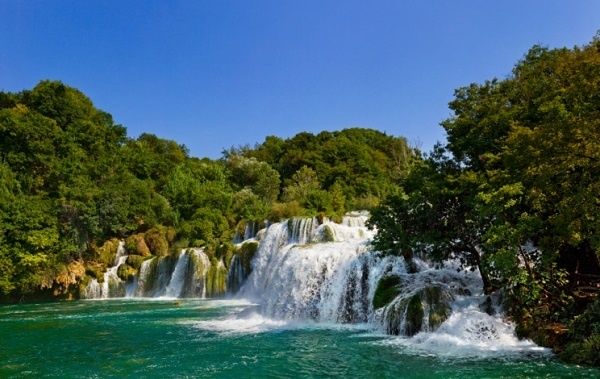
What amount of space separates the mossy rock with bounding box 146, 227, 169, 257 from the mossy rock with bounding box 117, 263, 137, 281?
3258 millimetres

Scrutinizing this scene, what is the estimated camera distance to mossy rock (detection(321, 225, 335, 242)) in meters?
28.6

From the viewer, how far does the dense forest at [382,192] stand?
11.3m

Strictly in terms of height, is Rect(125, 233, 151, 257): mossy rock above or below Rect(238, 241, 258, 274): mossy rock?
above

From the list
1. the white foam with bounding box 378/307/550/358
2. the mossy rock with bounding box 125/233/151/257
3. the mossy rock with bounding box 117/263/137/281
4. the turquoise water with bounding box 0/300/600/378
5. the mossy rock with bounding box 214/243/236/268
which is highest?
the mossy rock with bounding box 125/233/151/257

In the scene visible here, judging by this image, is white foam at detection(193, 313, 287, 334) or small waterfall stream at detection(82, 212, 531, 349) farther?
white foam at detection(193, 313, 287, 334)

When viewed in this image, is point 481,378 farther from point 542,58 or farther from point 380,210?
point 542,58

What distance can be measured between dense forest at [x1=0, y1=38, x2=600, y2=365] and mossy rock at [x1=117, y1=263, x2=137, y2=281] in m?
1.62

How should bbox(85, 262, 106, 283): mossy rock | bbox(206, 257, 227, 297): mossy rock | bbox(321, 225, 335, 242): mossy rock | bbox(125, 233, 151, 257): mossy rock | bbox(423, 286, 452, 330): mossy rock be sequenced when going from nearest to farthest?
bbox(423, 286, 452, 330): mossy rock
bbox(321, 225, 335, 242): mossy rock
bbox(206, 257, 227, 297): mossy rock
bbox(85, 262, 106, 283): mossy rock
bbox(125, 233, 151, 257): mossy rock

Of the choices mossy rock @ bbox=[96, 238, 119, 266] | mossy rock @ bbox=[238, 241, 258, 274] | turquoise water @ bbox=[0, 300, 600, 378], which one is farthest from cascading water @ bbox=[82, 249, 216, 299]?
turquoise water @ bbox=[0, 300, 600, 378]

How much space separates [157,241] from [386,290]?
1016 inches

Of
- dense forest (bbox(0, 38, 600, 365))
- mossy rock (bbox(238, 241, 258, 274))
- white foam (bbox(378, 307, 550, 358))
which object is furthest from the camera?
mossy rock (bbox(238, 241, 258, 274))

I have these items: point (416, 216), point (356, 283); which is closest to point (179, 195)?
point (356, 283)

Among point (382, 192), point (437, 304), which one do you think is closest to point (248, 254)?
point (437, 304)

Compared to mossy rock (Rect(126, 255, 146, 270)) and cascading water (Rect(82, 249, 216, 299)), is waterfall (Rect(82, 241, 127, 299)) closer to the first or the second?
cascading water (Rect(82, 249, 216, 299))
